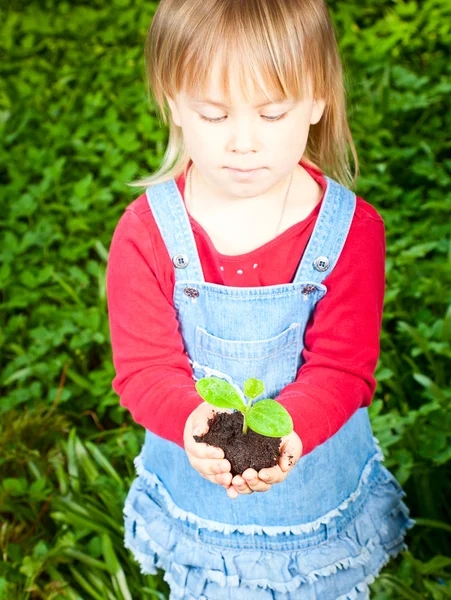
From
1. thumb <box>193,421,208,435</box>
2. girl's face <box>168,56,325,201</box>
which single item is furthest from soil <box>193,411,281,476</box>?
girl's face <box>168,56,325,201</box>

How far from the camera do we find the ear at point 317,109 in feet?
4.81

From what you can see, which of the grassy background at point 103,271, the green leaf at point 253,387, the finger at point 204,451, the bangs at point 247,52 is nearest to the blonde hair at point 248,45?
the bangs at point 247,52

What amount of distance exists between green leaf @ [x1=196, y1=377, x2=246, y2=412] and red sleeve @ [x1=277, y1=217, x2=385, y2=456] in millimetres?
237

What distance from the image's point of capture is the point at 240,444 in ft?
4.39

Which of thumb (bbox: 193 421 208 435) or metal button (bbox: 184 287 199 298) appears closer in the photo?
thumb (bbox: 193 421 208 435)

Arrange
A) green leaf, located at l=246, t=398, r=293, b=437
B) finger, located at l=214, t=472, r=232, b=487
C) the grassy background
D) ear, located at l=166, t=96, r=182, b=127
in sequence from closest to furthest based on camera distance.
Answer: green leaf, located at l=246, t=398, r=293, b=437, finger, located at l=214, t=472, r=232, b=487, ear, located at l=166, t=96, r=182, b=127, the grassy background

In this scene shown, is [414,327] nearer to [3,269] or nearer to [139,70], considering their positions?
[3,269]

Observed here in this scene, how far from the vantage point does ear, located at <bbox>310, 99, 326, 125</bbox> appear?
1.46 metres

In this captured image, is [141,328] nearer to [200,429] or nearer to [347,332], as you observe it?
[200,429]

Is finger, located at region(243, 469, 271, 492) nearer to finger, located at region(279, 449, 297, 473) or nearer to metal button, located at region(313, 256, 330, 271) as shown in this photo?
finger, located at region(279, 449, 297, 473)

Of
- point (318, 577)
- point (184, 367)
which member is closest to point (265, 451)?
point (184, 367)

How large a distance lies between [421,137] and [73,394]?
1.86 metres

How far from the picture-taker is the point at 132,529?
5.97 ft

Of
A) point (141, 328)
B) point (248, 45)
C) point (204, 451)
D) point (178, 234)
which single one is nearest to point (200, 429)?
point (204, 451)
